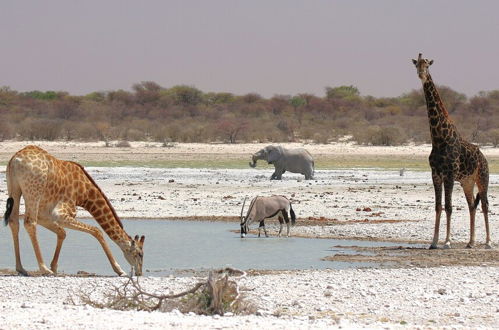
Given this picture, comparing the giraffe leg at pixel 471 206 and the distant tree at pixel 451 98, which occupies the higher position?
the distant tree at pixel 451 98

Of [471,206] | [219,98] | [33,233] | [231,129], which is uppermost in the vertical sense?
[219,98]

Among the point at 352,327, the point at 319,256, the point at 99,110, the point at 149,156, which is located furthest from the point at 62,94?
the point at 352,327

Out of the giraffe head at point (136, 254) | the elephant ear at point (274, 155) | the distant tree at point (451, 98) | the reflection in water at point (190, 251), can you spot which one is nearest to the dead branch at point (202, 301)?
the giraffe head at point (136, 254)

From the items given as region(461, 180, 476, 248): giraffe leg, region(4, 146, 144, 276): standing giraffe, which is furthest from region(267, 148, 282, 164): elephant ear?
region(4, 146, 144, 276): standing giraffe

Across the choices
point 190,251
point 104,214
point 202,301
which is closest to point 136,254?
point 104,214

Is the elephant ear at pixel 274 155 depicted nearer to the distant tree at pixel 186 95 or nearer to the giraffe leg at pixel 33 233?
the giraffe leg at pixel 33 233

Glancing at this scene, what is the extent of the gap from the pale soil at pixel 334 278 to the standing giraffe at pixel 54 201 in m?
0.71

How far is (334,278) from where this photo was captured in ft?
37.6

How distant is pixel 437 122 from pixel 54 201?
5.88 meters

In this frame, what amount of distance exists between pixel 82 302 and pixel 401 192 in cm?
1647

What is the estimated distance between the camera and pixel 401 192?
25203mm

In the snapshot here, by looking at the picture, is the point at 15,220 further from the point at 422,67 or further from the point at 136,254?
the point at 422,67

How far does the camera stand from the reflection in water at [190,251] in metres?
13.1

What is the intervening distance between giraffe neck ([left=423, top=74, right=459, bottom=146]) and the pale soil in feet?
5.33
